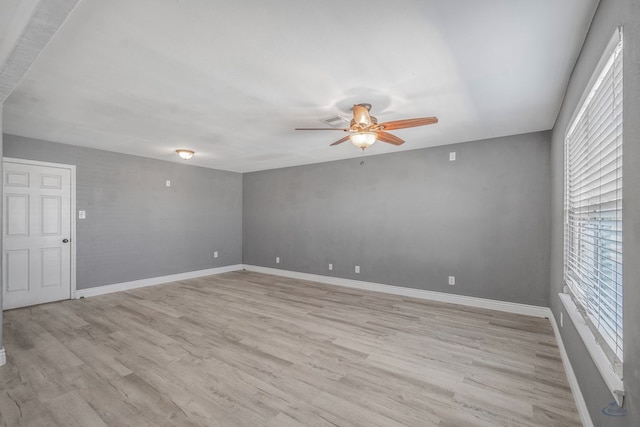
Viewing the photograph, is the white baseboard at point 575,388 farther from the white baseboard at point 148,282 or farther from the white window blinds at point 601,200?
the white baseboard at point 148,282

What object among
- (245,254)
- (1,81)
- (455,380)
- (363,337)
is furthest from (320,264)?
(1,81)

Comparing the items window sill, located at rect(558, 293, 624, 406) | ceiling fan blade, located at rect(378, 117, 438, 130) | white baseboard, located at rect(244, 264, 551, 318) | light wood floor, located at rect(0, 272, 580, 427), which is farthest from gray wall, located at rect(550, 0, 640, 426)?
white baseboard, located at rect(244, 264, 551, 318)

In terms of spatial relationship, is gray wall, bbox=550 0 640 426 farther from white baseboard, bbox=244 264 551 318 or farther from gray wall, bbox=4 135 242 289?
gray wall, bbox=4 135 242 289

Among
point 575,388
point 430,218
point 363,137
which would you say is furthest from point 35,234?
point 575,388

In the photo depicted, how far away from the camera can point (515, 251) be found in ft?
12.9

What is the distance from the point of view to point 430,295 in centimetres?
457

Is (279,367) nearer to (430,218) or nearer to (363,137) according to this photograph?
(363,137)

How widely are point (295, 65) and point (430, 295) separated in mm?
3919

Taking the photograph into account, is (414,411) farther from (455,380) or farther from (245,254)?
(245,254)

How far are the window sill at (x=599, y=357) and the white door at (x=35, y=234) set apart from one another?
6.08 metres

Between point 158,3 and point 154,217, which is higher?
point 158,3

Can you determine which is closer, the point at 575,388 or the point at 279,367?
A: the point at 575,388

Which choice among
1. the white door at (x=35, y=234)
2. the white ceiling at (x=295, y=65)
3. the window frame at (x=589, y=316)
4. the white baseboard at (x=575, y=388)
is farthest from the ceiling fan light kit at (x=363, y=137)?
the white door at (x=35, y=234)

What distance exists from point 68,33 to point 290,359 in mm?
2894
